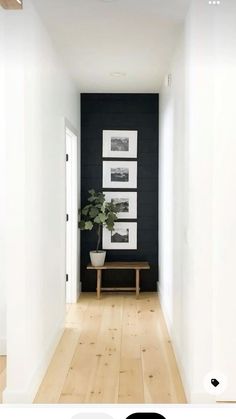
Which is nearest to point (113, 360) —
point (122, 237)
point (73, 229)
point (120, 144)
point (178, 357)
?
point (178, 357)

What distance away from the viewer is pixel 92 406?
0.86 metres

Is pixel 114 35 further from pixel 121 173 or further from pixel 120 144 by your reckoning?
pixel 121 173

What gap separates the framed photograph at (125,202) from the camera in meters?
5.49

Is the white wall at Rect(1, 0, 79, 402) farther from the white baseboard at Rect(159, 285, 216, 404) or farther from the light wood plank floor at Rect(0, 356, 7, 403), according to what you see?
the white baseboard at Rect(159, 285, 216, 404)

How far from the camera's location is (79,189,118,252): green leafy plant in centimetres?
512

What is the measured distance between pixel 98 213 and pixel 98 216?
0.16 ft

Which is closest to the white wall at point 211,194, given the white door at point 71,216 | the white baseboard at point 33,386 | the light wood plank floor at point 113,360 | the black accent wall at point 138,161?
the light wood plank floor at point 113,360

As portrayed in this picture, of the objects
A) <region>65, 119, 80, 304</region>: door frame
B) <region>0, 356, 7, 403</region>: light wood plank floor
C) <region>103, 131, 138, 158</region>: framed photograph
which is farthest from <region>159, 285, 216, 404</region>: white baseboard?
<region>103, 131, 138, 158</region>: framed photograph

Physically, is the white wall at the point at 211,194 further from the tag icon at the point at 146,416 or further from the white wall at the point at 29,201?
the tag icon at the point at 146,416

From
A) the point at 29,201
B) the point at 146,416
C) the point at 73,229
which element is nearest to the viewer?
the point at 146,416

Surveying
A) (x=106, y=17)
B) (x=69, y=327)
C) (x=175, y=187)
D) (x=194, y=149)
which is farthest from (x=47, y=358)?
(x=106, y=17)

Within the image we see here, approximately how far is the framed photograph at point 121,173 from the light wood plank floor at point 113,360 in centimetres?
152

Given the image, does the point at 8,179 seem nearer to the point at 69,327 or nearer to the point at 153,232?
the point at 69,327

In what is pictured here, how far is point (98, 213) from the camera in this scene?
516 cm
